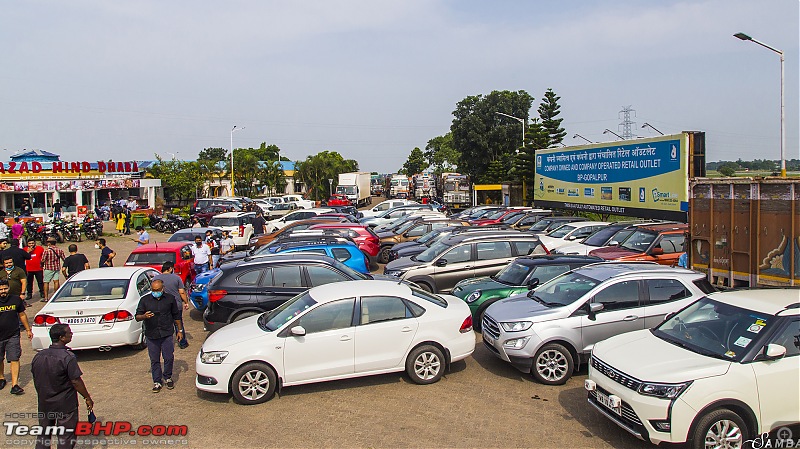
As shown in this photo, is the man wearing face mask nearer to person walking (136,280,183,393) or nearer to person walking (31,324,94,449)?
person walking (136,280,183,393)

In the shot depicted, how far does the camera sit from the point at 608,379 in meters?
5.95

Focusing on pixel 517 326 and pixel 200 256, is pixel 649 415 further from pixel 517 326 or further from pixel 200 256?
pixel 200 256

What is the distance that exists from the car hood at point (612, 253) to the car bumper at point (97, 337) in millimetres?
10552

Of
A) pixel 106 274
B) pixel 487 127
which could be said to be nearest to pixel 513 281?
pixel 106 274

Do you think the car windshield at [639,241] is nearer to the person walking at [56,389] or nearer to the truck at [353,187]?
the person walking at [56,389]

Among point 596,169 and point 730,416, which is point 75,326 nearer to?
point 730,416

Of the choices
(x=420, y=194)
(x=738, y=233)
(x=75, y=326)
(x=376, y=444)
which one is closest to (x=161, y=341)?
(x=75, y=326)

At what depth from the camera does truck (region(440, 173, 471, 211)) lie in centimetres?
4588

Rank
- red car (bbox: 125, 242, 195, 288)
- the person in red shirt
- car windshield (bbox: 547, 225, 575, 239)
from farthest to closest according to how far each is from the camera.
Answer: car windshield (bbox: 547, 225, 575, 239) < the person in red shirt < red car (bbox: 125, 242, 195, 288)

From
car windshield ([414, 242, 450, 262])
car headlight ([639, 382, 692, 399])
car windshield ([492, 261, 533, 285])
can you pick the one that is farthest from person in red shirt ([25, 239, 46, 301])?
car headlight ([639, 382, 692, 399])

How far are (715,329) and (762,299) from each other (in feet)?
2.14

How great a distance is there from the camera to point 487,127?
201ft

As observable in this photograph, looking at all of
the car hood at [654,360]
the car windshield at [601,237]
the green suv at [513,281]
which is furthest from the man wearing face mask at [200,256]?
the car windshield at [601,237]

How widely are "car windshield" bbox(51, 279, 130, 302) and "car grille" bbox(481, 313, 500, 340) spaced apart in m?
6.02
